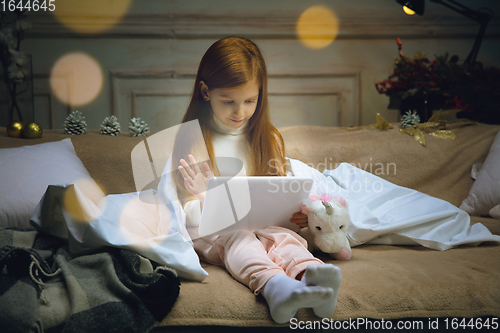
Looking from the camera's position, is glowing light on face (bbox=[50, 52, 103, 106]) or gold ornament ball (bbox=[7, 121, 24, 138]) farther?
glowing light on face (bbox=[50, 52, 103, 106])

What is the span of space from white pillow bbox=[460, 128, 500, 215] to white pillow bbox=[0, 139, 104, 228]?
4.42 feet

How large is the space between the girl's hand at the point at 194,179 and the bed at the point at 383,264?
23 cm

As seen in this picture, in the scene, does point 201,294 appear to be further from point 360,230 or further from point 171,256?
point 360,230

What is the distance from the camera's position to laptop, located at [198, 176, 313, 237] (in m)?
0.84

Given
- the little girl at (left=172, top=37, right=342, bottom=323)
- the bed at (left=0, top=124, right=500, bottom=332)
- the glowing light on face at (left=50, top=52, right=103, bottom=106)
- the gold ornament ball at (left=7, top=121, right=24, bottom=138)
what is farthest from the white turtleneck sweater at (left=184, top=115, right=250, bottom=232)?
the glowing light on face at (left=50, top=52, right=103, bottom=106)

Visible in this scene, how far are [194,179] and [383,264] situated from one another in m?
0.58

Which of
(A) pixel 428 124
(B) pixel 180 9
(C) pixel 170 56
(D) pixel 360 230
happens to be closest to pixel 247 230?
(D) pixel 360 230

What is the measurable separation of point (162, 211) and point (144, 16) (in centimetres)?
118

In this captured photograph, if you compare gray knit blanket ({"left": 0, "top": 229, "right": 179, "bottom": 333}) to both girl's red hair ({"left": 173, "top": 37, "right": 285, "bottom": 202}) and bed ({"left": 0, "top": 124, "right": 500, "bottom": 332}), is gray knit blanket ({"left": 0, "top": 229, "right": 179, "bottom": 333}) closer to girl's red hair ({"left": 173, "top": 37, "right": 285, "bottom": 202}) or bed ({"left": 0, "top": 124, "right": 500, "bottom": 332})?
bed ({"left": 0, "top": 124, "right": 500, "bottom": 332})

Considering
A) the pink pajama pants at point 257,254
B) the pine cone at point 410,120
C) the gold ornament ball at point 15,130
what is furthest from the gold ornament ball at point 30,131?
the pine cone at point 410,120

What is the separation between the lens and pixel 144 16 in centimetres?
172

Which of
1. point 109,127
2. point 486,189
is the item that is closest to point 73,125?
point 109,127

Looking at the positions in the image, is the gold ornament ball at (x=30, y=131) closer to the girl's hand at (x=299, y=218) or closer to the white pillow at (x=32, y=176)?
the white pillow at (x=32, y=176)

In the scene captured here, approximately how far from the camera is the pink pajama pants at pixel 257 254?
0.74 m
